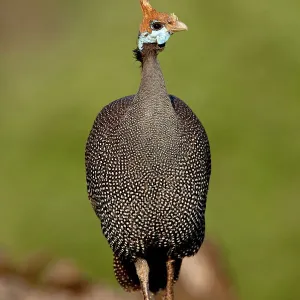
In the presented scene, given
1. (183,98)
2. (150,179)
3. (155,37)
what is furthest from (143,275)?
(183,98)

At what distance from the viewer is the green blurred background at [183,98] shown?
15395 mm

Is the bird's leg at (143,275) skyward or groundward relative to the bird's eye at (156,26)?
groundward

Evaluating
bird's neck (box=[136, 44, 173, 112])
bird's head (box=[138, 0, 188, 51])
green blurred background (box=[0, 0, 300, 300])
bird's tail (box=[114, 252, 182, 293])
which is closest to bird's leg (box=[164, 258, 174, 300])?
bird's tail (box=[114, 252, 182, 293])

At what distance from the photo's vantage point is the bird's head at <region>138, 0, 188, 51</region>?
8.32m

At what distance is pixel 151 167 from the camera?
27.4 feet

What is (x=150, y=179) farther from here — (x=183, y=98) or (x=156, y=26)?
(x=183, y=98)

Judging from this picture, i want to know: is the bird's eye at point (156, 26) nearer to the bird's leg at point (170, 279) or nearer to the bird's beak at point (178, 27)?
the bird's beak at point (178, 27)

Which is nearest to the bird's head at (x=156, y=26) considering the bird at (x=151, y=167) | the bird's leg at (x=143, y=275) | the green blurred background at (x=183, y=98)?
the bird at (x=151, y=167)

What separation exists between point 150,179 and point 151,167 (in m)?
0.07
